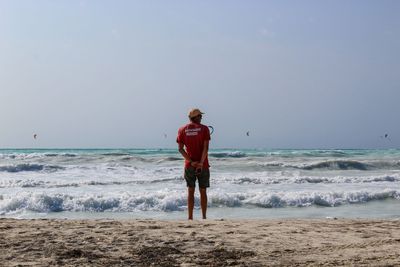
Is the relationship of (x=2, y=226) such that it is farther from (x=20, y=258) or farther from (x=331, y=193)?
(x=331, y=193)

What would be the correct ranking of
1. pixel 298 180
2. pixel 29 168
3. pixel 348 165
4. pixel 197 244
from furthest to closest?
pixel 348 165 → pixel 29 168 → pixel 298 180 → pixel 197 244

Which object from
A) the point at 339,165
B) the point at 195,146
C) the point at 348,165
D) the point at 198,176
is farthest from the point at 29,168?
the point at 195,146

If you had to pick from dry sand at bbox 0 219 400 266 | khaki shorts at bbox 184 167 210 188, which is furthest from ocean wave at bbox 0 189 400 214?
dry sand at bbox 0 219 400 266

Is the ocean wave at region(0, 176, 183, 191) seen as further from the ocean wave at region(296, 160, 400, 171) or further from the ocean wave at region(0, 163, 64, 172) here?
the ocean wave at region(296, 160, 400, 171)

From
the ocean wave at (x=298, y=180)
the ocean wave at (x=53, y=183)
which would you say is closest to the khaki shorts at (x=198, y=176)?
the ocean wave at (x=53, y=183)

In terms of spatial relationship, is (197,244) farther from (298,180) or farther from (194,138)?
(298,180)

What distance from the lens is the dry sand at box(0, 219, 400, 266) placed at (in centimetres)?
453

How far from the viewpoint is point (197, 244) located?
5121 millimetres

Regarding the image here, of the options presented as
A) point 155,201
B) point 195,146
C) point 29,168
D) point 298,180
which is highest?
point 195,146

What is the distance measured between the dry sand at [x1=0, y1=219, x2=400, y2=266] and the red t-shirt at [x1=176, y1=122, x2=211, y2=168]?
1.28 meters

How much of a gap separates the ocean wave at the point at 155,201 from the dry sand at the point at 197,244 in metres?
4.12

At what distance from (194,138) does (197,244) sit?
2489mm

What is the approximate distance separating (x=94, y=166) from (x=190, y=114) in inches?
701

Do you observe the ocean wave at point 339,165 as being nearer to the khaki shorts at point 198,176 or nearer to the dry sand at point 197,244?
the khaki shorts at point 198,176
